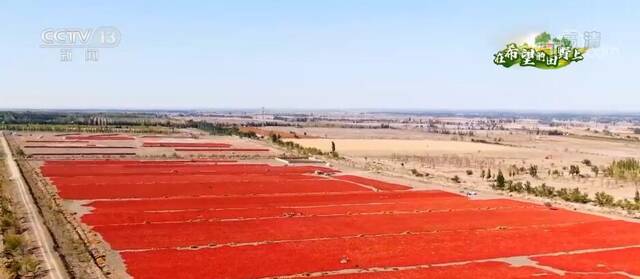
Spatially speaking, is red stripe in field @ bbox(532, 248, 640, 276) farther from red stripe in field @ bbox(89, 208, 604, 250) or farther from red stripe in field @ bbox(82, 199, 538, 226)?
red stripe in field @ bbox(82, 199, 538, 226)

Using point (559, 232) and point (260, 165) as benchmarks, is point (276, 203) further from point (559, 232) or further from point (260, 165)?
Result: point (260, 165)

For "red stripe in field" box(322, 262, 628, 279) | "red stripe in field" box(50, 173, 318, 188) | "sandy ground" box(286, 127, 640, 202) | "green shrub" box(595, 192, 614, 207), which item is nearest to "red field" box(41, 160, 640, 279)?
"red stripe in field" box(322, 262, 628, 279)

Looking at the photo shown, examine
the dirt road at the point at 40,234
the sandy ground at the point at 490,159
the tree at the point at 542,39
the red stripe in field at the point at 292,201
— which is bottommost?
the sandy ground at the point at 490,159

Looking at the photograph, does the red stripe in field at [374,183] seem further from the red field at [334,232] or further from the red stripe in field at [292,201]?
the red stripe in field at [292,201]

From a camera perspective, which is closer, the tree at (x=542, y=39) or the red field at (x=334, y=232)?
the red field at (x=334, y=232)

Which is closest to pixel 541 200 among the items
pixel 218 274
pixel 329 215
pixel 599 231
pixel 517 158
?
pixel 599 231

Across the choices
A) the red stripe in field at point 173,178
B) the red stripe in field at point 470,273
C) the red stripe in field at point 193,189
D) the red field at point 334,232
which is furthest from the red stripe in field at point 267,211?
the red stripe in field at point 470,273
